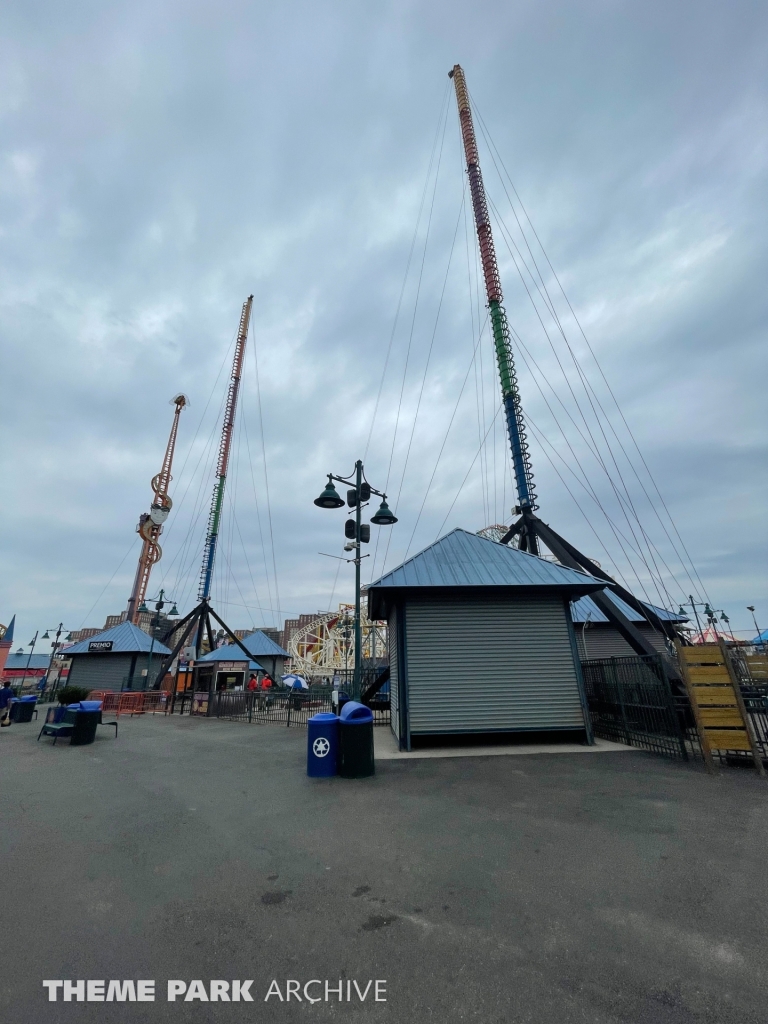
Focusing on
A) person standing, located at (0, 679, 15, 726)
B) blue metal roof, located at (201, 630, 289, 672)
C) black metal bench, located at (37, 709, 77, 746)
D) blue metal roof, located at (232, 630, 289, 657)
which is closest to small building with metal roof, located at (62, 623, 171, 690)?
blue metal roof, located at (201, 630, 289, 672)

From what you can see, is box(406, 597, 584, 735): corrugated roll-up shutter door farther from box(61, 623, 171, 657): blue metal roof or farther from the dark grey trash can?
box(61, 623, 171, 657): blue metal roof

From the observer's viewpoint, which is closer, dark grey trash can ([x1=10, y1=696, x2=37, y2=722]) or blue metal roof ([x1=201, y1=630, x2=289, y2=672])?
dark grey trash can ([x1=10, y1=696, x2=37, y2=722])

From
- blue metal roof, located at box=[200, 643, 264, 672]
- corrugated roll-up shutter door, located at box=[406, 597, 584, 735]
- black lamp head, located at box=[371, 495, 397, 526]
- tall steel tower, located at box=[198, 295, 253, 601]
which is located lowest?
corrugated roll-up shutter door, located at box=[406, 597, 584, 735]

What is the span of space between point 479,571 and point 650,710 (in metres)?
5.02

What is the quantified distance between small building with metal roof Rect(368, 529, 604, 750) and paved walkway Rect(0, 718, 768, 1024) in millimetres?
3041

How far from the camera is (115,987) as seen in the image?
286 cm

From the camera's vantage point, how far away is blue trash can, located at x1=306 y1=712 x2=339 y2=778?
322 inches

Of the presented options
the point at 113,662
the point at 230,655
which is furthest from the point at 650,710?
the point at 113,662

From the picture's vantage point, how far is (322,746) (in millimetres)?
8281

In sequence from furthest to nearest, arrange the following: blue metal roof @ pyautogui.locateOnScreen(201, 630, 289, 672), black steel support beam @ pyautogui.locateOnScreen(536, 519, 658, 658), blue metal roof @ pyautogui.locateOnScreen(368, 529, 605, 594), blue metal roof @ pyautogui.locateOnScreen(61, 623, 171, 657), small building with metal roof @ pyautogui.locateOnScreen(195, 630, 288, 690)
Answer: blue metal roof @ pyautogui.locateOnScreen(201, 630, 289, 672) < blue metal roof @ pyautogui.locateOnScreen(61, 623, 171, 657) < small building with metal roof @ pyautogui.locateOnScreen(195, 630, 288, 690) < black steel support beam @ pyautogui.locateOnScreen(536, 519, 658, 658) < blue metal roof @ pyautogui.locateOnScreen(368, 529, 605, 594)

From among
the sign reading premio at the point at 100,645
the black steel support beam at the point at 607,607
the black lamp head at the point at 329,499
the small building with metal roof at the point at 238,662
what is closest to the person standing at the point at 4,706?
the small building with metal roof at the point at 238,662

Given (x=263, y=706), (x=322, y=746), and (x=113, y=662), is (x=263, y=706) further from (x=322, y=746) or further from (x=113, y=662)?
(x=113, y=662)

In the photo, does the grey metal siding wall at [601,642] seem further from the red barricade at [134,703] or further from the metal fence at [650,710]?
the red barricade at [134,703]

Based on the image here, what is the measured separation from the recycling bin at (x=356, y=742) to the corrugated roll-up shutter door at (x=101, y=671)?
29591 millimetres
